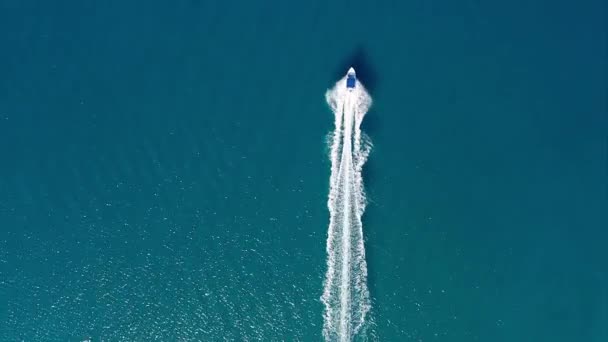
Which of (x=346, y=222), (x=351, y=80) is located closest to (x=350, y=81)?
(x=351, y=80)

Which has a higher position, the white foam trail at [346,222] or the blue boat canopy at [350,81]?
the blue boat canopy at [350,81]

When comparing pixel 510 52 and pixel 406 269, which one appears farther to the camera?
pixel 510 52

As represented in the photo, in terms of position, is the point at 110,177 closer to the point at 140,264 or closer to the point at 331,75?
the point at 140,264

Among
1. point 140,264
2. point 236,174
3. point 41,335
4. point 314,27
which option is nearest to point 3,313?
point 41,335

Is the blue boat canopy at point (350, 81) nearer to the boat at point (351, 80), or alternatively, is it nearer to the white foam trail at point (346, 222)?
Answer: the boat at point (351, 80)

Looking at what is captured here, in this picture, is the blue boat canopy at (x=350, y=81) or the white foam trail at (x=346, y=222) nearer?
the white foam trail at (x=346, y=222)

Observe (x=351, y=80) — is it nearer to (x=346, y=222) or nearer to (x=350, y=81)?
(x=350, y=81)

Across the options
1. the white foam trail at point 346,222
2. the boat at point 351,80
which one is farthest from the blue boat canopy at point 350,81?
the white foam trail at point 346,222
